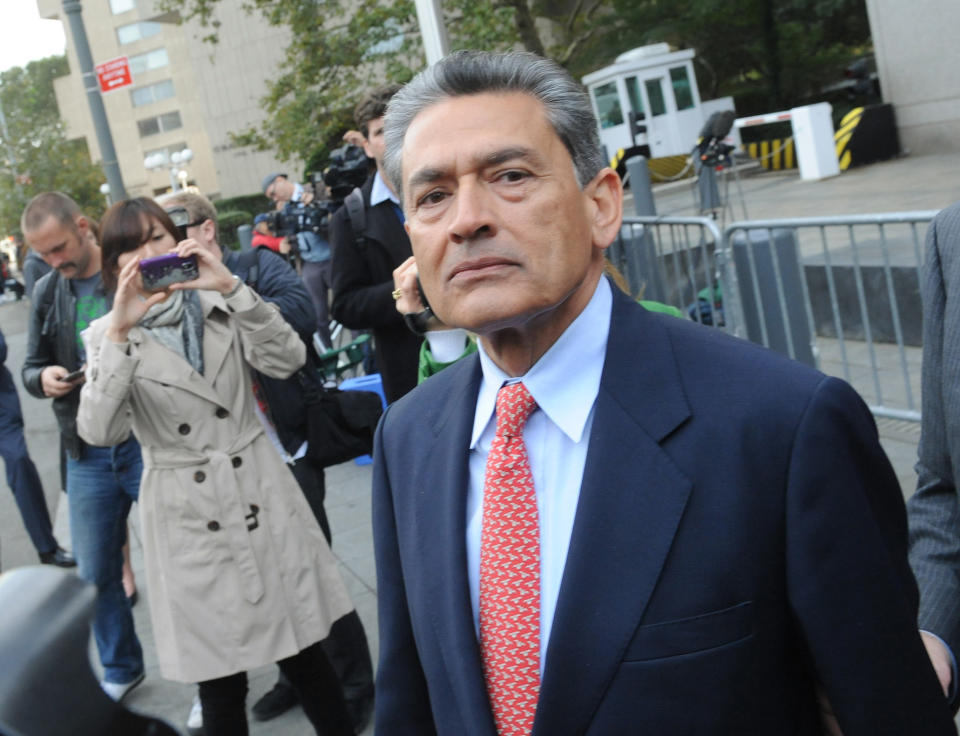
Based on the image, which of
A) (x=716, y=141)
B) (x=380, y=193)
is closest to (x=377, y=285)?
(x=380, y=193)

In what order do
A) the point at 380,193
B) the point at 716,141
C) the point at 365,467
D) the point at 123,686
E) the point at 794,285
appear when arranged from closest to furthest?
1. the point at 380,193
2. the point at 123,686
3. the point at 794,285
4. the point at 365,467
5. the point at 716,141

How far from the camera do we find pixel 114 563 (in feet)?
15.6

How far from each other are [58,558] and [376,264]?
12.7 ft

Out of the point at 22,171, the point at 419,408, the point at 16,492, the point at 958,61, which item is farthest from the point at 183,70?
the point at 419,408

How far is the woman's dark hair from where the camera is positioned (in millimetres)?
3645

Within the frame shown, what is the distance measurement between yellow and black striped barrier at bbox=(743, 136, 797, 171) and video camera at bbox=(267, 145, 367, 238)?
13.9 metres

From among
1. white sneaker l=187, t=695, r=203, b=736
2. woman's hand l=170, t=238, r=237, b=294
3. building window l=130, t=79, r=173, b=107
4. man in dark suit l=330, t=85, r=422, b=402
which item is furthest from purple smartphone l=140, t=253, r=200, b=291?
building window l=130, t=79, r=173, b=107

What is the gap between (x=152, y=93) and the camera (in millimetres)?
82688

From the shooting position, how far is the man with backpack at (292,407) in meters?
3.99

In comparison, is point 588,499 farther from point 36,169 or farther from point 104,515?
point 36,169

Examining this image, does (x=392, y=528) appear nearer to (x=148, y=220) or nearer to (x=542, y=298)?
(x=542, y=298)

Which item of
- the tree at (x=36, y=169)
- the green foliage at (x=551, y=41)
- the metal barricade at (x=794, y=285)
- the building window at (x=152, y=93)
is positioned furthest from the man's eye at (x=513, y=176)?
the building window at (x=152, y=93)

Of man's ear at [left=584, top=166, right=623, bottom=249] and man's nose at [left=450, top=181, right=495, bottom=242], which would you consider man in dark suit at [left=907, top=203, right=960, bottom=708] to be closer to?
man's ear at [left=584, top=166, right=623, bottom=249]

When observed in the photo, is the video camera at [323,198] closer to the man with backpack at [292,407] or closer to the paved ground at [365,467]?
the man with backpack at [292,407]
